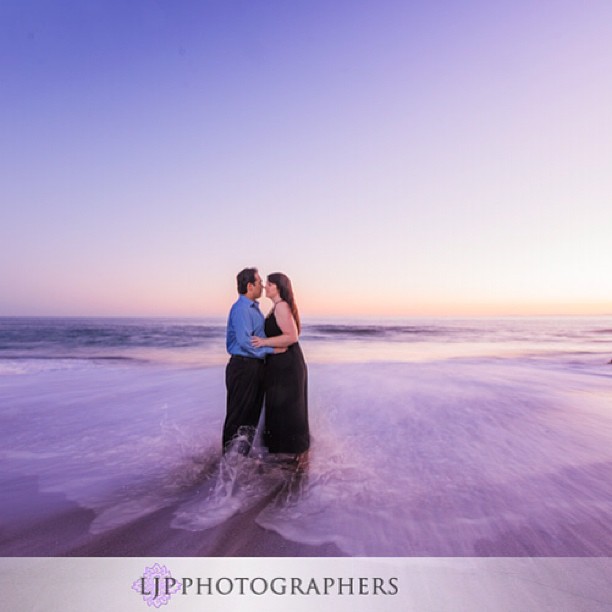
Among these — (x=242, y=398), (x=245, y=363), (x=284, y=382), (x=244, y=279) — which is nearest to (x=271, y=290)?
(x=244, y=279)

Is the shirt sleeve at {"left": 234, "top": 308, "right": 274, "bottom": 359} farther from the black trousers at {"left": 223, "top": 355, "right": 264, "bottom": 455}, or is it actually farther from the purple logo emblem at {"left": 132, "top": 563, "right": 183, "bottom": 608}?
the purple logo emblem at {"left": 132, "top": 563, "right": 183, "bottom": 608}

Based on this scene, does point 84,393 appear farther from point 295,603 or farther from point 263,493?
point 295,603

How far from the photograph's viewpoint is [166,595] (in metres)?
2.30

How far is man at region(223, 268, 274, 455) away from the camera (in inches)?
138

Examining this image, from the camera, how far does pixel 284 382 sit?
12.1 feet

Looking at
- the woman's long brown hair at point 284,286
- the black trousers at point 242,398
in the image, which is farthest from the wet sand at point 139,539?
the woman's long brown hair at point 284,286

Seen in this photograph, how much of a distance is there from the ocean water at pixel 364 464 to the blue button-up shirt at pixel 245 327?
0.86m

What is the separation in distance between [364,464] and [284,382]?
992 millimetres

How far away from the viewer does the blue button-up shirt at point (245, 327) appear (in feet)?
11.5

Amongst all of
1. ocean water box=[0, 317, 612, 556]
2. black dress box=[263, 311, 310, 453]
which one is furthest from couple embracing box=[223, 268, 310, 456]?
ocean water box=[0, 317, 612, 556]

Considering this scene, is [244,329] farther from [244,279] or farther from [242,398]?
[242,398]

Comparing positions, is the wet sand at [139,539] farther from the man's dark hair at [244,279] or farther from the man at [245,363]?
the man's dark hair at [244,279]

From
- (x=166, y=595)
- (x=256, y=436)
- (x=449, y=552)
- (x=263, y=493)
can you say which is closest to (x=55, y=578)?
(x=166, y=595)

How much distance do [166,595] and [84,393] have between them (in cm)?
585
